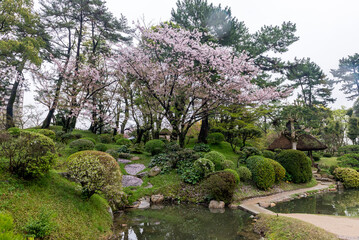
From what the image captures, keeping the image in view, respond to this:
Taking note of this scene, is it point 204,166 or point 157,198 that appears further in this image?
point 204,166

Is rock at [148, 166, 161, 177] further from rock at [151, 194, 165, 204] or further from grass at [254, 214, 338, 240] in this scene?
grass at [254, 214, 338, 240]

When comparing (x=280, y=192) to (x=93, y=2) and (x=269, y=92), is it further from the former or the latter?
(x=93, y=2)

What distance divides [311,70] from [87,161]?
26.5 metres

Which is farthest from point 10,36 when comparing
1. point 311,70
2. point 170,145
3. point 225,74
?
point 311,70

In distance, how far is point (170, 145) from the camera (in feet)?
42.3

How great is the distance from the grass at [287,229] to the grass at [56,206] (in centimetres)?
418

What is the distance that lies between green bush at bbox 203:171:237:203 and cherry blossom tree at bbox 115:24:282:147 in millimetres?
5025

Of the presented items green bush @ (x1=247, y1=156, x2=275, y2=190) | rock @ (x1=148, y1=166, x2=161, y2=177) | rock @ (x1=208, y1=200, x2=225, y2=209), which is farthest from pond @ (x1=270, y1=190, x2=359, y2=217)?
rock @ (x1=148, y1=166, x2=161, y2=177)

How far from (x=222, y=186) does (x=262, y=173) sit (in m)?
3.47

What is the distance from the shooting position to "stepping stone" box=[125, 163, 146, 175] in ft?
36.2

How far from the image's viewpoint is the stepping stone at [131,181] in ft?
31.8

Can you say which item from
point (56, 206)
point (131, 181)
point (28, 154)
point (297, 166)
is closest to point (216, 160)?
point (131, 181)

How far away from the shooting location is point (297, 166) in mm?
12625

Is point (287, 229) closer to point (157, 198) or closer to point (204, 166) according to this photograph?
point (204, 166)
